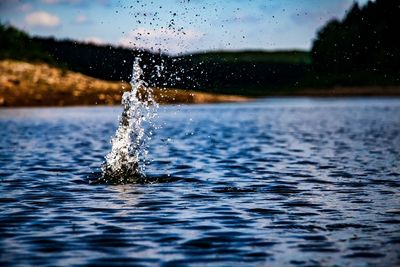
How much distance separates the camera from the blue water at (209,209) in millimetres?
10305

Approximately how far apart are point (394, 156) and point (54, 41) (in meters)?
87.7

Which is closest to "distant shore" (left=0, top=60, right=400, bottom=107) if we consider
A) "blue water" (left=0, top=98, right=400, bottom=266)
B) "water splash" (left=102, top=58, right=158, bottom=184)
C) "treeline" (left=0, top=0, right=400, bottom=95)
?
"treeline" (left=0, top=0, right=400, bottom=95)

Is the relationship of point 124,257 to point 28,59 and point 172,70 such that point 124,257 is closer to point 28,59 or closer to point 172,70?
point 28,59

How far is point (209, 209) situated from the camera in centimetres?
1407

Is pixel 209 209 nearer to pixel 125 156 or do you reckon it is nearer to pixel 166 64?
pixel 125 156

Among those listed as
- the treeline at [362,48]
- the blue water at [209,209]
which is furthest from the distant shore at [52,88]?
the blue water at [209,209]

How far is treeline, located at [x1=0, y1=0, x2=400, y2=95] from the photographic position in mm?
111375

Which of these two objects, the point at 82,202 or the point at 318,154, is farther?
the point at 318,154

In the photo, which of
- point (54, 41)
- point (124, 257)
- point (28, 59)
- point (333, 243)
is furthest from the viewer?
point (54, 41)

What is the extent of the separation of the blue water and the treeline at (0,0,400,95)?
72076 mm

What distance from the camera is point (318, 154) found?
2647 centimetres

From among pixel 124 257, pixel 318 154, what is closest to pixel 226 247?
pixel 124 257

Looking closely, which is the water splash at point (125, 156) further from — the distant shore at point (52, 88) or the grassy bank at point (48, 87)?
the grassy bank at point (48, 87)

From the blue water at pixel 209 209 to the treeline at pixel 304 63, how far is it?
72076 mm
